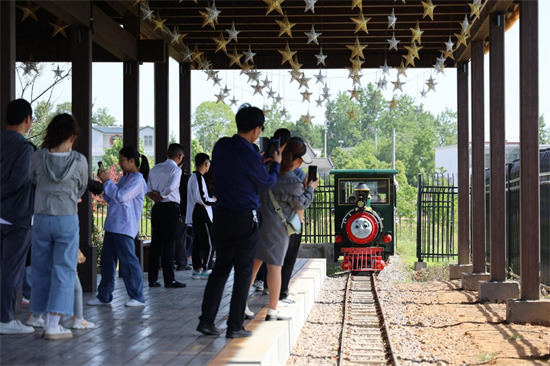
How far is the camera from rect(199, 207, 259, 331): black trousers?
6480mm

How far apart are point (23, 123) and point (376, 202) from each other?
13.9 metres

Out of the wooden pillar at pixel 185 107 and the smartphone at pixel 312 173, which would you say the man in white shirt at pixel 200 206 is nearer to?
the smartphone at pixel 312 173

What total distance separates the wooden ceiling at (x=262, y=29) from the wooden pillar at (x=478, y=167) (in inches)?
28.9

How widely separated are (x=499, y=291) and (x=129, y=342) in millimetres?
7295

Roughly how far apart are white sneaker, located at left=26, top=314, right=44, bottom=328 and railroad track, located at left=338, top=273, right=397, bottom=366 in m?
2.89

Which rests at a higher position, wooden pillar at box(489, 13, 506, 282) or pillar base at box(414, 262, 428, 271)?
wooden pillar at box(489, 13, 506, 282)

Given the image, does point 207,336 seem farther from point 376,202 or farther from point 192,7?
point 376,202

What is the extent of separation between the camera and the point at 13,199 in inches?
264

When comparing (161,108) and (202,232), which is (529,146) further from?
(161,108)

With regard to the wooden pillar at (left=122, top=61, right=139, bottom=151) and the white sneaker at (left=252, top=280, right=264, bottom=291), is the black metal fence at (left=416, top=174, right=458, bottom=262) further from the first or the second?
the white sneaker at (left=252, top=280, right=264, bottom=291)

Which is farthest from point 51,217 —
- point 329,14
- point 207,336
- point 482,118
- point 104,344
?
point 482,118

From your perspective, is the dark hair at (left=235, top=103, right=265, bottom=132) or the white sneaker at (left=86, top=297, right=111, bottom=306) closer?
the dark hair at (left=235, top=103, right=265, bottom=132)

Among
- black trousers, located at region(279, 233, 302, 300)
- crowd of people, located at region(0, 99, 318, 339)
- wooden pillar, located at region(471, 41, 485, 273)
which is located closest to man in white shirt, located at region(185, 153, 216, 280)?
black trousers, located at region(279, 233, 302, 300)

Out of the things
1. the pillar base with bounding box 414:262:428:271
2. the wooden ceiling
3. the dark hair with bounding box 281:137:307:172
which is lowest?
the pillar base with bounding box 414:262:428:271
